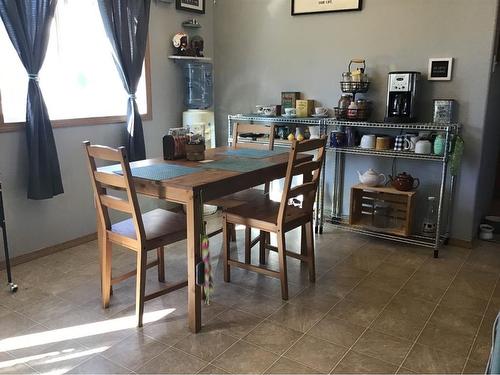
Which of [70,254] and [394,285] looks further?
[70,254]

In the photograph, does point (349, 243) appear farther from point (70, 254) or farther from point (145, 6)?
point (145, 6)

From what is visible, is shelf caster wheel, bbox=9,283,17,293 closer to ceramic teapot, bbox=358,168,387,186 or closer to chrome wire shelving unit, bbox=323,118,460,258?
chrome wire shelving unit, bbox=323,118,460,258

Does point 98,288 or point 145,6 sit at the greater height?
point 145,6

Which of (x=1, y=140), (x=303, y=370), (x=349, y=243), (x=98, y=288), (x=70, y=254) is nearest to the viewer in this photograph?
(x=303, y=370)

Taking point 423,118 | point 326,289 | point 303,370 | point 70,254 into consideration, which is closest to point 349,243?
point 326,289

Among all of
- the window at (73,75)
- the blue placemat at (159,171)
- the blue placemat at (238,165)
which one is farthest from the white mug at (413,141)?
the window at (73,75)

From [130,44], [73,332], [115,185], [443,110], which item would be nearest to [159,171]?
[115,185]

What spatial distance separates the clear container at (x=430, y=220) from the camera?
3.55 metres

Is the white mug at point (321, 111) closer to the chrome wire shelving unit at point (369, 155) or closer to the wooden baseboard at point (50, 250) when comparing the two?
the chrome wire shelving unit at point (369, 155)

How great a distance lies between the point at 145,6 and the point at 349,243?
257 centimetres

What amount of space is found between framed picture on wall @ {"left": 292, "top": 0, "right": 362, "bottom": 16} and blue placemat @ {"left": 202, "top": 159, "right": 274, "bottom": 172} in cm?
180

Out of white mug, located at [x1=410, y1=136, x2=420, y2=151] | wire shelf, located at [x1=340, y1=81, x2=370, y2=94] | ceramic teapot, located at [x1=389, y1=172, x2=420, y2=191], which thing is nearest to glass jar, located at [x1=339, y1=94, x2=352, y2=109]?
wire shelf, located at [x1=340, y1=81, x2=370, y2=94]

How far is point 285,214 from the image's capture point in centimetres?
256

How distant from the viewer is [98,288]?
2771 mm
